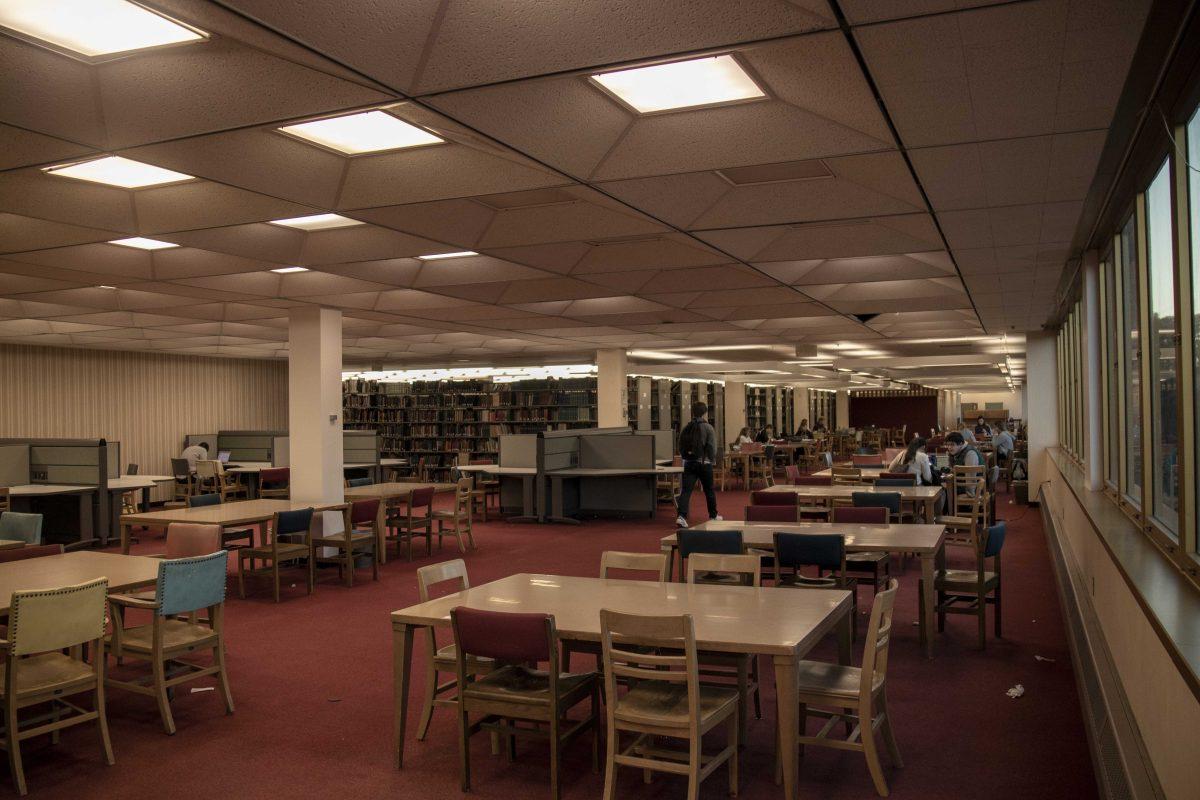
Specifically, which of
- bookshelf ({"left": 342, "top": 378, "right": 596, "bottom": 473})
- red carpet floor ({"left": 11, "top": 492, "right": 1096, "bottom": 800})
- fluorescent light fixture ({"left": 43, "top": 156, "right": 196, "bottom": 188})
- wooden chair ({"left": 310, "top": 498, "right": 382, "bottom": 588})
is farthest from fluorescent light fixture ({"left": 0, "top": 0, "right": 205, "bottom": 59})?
bookshelf ({"left": 342, "top": 378, "right": 596, "bottom": 473})

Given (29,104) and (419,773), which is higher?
(29,104)

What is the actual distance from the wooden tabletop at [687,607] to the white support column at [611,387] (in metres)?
11.8

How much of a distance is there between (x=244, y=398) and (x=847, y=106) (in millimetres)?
18330

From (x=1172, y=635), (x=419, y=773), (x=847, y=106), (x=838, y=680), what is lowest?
(x=419, y=773)

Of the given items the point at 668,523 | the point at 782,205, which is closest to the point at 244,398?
the point at 668,523

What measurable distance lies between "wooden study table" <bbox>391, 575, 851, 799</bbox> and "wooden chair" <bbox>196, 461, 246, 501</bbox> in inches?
419

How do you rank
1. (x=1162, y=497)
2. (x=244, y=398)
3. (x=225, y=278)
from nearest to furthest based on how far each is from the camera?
(x=1162, y=497) < (x=225, y=278) < (x=244, y=398)

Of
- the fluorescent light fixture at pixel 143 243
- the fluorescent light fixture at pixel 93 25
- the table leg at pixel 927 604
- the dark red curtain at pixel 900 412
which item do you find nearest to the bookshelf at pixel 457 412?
the fluorescent light fixture at pixel 143 243

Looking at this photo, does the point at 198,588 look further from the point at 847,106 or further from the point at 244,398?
the point at 244,398

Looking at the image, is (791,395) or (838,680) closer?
(838,680)

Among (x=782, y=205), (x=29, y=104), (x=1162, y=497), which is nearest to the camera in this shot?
(x=29, y=104)

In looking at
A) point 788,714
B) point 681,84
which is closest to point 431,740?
point 788,714

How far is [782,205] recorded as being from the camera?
5.51 meters

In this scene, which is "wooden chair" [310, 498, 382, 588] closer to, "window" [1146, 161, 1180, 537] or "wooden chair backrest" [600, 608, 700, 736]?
"wooden chair backrest" [600, 608, 700, 736]
